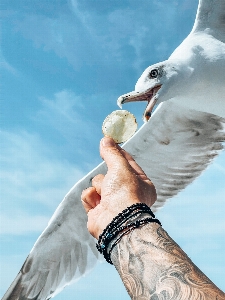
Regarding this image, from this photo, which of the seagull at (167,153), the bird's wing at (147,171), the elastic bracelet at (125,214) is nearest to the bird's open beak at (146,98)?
the seagull at (167,153)

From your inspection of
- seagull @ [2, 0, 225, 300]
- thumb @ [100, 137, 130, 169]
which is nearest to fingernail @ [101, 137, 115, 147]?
thumb @ [100, 137, 130, 169]

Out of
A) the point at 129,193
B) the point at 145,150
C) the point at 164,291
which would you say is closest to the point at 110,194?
the point at 129,193

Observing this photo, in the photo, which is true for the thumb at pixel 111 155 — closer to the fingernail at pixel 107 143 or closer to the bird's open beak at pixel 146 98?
the fingernail at pixel 107 143

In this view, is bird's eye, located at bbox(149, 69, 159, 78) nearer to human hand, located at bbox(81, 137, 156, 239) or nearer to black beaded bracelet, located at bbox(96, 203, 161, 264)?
human hand, located at bbox(81, 137, 156, 239)

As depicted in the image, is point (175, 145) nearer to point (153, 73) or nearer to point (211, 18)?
point (211, 18)

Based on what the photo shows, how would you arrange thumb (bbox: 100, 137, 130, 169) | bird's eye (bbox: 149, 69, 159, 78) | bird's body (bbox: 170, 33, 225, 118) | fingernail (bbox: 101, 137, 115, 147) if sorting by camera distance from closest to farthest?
thumb (bbox: 100, 137, 130, 169), fingernail (bbox: 101, 137, 115, 147), bird's eye (bbox: 149, 69, 159, 78), bird's body (bbox: 170, 33, 225, 118)
